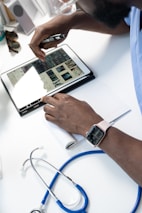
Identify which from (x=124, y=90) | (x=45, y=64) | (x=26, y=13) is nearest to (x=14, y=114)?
(x=45, y=64)

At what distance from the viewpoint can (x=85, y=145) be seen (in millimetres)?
837

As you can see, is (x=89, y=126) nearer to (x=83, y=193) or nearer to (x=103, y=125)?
(x=103, y=125)

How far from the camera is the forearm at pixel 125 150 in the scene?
73cm

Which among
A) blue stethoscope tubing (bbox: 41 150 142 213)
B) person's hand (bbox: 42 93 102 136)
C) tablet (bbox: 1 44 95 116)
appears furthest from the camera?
tablet (bbox: 1 44 95 116)

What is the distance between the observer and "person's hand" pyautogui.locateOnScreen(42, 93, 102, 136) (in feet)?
2.75

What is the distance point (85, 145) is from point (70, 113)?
0.11 meters

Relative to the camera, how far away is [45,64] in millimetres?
1067

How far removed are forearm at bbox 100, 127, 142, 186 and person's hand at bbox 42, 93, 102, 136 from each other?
70mm

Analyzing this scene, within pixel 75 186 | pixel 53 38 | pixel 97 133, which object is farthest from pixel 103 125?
pixel 53 38

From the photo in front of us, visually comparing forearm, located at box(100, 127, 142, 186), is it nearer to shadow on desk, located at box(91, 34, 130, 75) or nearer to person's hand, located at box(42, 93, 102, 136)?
person's hand, located at box(42, 93, 102, 136)

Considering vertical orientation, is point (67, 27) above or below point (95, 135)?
above

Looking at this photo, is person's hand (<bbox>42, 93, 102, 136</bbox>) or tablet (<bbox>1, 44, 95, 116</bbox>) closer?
person's hand (<bbox>42, 93, 102, 136</bbox>)

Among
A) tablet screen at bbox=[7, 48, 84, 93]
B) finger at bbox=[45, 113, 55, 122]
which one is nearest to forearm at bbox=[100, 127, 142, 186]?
finger at bbox=[45, 113, 55, 122]

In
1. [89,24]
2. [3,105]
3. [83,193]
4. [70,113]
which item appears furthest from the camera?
[89,24]
